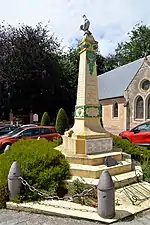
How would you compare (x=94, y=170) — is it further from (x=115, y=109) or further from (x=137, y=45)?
(x=137, y=45)

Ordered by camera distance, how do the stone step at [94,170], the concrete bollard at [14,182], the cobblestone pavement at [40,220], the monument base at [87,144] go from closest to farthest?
the cobblestone pavement at [40,220], the concrete bollard at [14,182], the stone step at [94,170], the monument base at [87,144]

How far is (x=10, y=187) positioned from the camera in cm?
545

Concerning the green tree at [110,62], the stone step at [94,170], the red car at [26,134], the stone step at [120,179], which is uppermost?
the green tree at [110,62]

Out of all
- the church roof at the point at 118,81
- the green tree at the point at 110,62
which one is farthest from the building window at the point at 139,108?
the green tree at the point at 110,62

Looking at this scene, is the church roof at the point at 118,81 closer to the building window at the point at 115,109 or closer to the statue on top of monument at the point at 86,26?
the building window at the point at 115,109

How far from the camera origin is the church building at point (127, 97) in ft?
85.5

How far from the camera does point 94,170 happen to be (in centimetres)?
680

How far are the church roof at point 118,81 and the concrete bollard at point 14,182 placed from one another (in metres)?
23.8

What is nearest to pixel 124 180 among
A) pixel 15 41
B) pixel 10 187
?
pixel 10 187

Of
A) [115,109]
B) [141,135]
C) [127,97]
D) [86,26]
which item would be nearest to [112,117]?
[115,109]

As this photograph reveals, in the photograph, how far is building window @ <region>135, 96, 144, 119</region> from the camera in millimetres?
26797

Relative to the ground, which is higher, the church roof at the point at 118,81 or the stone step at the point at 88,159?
the church roof at the point at 118,81

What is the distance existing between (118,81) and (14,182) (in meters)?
27.7

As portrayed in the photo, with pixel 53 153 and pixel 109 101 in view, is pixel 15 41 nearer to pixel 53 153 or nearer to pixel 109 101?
pixel 109 101
